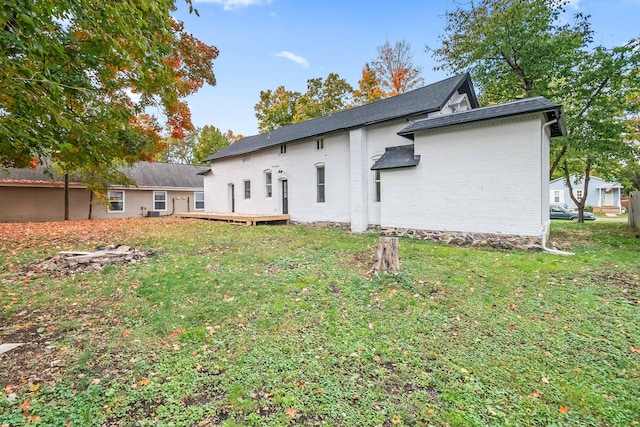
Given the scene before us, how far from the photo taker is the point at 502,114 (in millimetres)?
8273

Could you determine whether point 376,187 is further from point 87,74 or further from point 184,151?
point 184,151

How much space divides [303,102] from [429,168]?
896 inches

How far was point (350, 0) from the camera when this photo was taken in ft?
43.8

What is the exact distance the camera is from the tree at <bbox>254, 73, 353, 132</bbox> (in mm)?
29031

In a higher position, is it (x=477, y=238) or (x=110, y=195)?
(x=110, y=195)

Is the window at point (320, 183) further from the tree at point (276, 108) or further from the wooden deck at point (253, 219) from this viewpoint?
the tree at point (276, 108)

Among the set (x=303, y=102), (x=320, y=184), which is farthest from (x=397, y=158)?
(x=303, y=102)

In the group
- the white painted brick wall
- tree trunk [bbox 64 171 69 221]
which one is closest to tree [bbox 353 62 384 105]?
the white painted brick wall

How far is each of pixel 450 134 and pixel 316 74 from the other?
957 inches

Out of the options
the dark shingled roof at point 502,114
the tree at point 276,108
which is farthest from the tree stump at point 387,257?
the tree at point 276,108

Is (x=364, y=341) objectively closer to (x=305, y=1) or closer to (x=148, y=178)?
(x=305, y=1)

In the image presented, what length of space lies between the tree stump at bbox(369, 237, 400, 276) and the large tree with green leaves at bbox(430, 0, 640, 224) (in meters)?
12.4

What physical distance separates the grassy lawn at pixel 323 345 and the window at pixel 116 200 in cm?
1685

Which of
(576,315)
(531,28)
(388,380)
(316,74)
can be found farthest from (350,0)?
(316,74)
